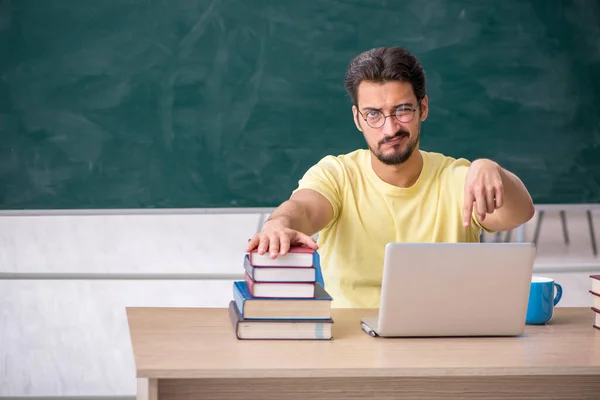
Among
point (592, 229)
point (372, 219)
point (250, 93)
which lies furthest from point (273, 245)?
point (592, 229)

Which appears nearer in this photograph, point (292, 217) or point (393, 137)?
point (292, 217)

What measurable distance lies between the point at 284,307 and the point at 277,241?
0.45ft

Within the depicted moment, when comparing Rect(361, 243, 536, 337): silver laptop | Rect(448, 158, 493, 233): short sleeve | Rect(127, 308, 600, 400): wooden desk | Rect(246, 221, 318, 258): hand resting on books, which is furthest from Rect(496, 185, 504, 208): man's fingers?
Rect(448, 158, 493, 233): short sleeve

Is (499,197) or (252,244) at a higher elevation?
(499,197)

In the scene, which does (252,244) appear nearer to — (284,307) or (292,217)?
(284,307)

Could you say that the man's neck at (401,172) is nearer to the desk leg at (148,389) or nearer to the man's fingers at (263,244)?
the man's fingers at (263,244)

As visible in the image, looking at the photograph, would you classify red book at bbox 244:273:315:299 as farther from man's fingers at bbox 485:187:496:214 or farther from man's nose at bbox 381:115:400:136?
man's nose at bbox 381:115:400:136

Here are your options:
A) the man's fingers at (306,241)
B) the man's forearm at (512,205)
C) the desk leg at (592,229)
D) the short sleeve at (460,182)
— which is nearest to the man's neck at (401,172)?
the short sleeve at (460,182)

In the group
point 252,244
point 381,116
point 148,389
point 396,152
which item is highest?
point 381,116

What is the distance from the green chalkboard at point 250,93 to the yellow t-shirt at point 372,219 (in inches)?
47.2

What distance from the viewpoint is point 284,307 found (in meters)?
1.68

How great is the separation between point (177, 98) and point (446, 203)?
157 centimetres

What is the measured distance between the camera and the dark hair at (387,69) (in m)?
2.33

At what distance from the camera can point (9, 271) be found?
3.54m
